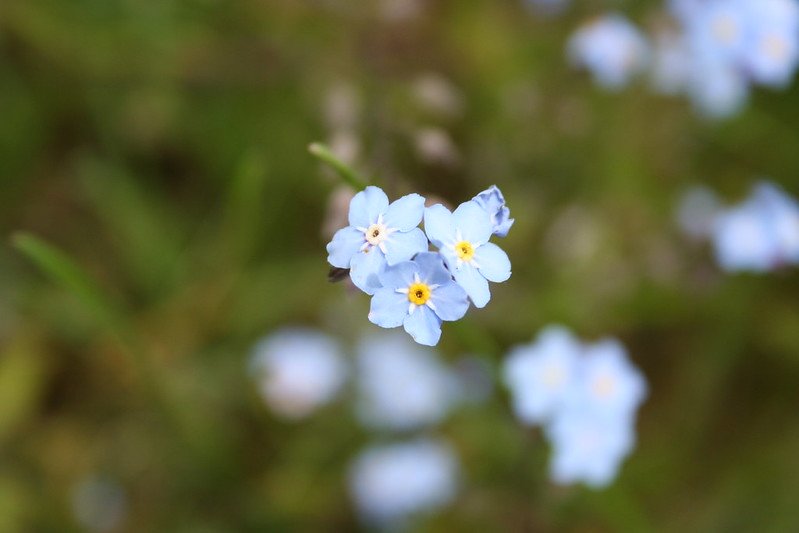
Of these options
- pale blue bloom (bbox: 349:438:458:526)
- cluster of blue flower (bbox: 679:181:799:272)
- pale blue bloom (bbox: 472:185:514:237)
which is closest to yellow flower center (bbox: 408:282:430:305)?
pale blue bloom (bbox: 472:185:514:237)

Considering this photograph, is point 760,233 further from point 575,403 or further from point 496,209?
point 496,209

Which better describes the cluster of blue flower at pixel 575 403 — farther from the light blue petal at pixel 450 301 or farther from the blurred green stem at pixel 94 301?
the blurred green stem at pixel 94 301

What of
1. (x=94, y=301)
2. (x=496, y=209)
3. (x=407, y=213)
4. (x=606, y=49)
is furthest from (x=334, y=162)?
(x=606, y=49)

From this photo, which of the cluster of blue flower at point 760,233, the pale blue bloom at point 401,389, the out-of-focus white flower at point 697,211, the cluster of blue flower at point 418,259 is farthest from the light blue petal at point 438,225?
the out-of-focus white flower at point 697,211

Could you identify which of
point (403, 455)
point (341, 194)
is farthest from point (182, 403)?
point (341, 194)

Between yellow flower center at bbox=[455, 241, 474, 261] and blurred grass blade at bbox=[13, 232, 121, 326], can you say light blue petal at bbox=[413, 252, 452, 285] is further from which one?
blurred grass blade at bbox=[13, 232, 121, 326]

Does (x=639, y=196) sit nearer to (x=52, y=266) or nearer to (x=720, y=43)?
(x=720, y=43)

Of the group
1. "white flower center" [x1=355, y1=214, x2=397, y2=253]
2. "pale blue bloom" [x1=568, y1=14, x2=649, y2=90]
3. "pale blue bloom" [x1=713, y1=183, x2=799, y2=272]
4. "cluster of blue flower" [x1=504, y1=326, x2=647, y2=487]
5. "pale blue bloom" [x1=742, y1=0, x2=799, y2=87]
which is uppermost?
"pale blue bloom" [x1=568, y1=14, x2=649, y2=90]
